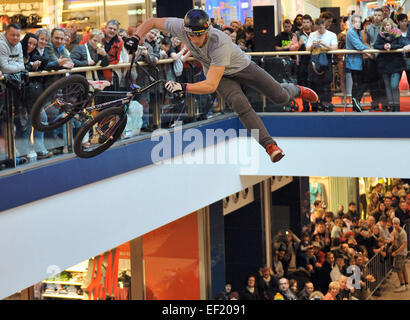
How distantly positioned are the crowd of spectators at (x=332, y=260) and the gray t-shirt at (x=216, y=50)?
6586mm

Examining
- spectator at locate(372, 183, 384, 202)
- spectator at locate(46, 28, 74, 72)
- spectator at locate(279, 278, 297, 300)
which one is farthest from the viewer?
spectator at locate(372, 183, 384, 202)

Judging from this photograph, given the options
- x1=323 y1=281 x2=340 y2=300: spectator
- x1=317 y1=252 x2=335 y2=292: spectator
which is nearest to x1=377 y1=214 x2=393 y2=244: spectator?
x1=317 y1=252 x2=335 y2=292: spectator

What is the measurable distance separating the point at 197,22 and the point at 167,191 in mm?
4815

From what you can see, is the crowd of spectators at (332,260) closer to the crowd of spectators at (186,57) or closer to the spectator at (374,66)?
the crowd of spectators at (186,57)

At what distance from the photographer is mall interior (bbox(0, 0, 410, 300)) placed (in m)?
7.23

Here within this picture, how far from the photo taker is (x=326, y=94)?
10742 mm

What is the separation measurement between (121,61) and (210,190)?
3155 mm

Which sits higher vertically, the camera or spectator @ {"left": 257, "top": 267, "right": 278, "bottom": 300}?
the camera

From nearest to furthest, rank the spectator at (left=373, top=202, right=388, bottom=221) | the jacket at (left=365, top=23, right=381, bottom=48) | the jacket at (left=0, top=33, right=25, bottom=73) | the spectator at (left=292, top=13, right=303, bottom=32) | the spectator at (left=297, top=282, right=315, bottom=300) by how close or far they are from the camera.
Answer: the jacket at (left=0, top=33, right=25, bottom=73)
the jacket at (left=365, top=23, right=381, bottom=48)
the spectator at (left=292, top=13, right=303, bottom=32)
the spectator at (left=297, top=282, right=315, bottom=300)
the spectator at (left=373, top=202, right=388, bottom=221)

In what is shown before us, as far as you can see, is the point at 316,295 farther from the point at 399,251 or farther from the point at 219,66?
the point at 219,66

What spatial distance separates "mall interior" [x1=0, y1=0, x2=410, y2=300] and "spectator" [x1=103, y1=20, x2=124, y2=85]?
0.75 meters

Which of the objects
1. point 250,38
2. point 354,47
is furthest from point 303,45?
point 250,38

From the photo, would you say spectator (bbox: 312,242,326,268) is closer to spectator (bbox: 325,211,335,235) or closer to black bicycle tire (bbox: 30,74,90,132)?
spectator (bbox: 325,211,335,235)
